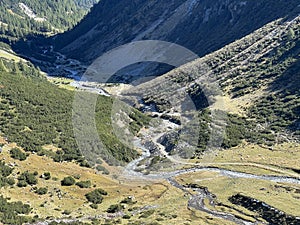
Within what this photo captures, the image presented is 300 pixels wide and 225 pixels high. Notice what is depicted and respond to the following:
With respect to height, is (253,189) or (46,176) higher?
(46,176)

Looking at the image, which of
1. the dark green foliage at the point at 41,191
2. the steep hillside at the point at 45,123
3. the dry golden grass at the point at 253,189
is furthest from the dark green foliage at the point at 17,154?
the dry golden grass at the point at 253,189

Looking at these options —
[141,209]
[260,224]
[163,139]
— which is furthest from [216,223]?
[163,139]

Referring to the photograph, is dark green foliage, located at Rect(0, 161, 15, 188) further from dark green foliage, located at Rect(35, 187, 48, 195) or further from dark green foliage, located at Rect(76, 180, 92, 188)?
dark green foliage, located at Rect(76, 180, 92, 188)

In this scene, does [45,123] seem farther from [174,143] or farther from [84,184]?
[174,143]

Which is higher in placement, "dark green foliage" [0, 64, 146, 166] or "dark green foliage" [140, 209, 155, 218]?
"dark green foliage" [0, 64, 146, 166]

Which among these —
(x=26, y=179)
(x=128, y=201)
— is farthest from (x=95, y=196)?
(x=26, y=179)

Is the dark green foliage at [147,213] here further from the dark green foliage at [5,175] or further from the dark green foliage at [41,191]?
the dark green foliage at [5,175]

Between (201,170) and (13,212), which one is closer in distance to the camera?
(13,212)

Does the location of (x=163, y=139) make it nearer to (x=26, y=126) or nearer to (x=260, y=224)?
(x=26, y=126)

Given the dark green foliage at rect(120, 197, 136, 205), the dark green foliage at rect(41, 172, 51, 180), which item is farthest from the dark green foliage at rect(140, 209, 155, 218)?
the dark green foliage at rect(41, 172, 51, 180)
